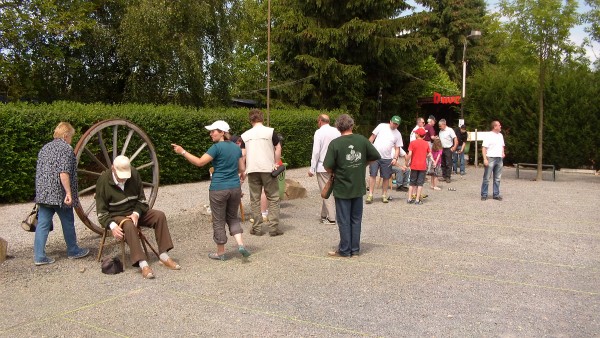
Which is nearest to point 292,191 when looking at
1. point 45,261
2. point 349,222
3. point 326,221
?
point 326,221

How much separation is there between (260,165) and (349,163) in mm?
1758

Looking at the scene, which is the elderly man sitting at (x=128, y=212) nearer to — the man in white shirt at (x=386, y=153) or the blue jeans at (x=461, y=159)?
the man in white shirt at (x=386, y=153)

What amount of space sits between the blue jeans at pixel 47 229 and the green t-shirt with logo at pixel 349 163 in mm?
3295

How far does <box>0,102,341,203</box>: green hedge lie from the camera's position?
1130 cm

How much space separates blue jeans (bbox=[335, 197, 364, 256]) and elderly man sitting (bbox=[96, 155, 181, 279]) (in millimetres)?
2047

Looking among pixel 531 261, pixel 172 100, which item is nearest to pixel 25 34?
pixel 172 100

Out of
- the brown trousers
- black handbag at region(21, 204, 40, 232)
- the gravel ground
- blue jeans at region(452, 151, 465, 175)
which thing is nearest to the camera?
the gravel ground

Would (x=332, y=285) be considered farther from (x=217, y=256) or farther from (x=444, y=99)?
(x=444, y=99)

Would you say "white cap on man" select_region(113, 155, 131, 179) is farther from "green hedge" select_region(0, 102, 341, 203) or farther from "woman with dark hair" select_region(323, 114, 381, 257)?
"green hedge" select_region(0, 102, 341, 203)

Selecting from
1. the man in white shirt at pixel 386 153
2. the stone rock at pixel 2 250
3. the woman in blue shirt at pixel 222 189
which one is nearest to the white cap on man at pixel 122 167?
the woman in blue shirt at pixel 222 189

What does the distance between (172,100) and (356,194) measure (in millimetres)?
17369

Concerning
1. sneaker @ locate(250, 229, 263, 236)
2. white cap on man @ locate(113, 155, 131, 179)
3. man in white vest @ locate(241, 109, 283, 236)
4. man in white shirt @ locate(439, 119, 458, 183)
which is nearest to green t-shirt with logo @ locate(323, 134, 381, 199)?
man in white vest @ locate(241, 109, 283, 236)

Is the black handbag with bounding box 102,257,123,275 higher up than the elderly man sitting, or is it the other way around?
the elderly man sitting

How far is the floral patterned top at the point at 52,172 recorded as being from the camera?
6.94 m
